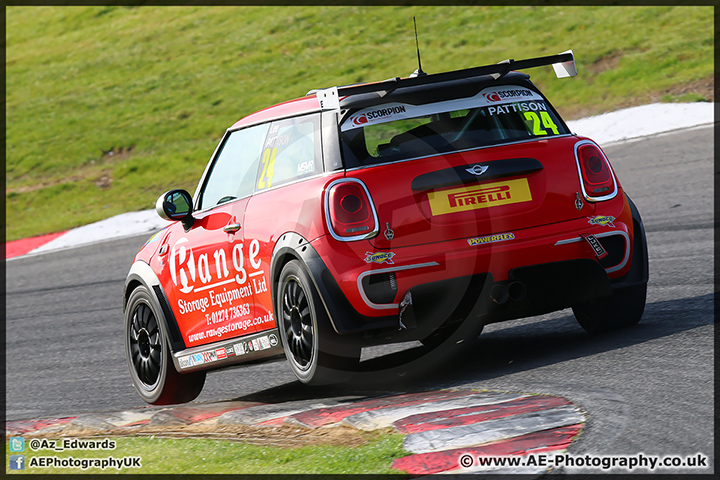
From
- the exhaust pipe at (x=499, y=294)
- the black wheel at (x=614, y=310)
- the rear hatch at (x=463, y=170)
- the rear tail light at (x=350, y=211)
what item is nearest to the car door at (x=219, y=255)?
the rear tail light at (x=350, y=211)

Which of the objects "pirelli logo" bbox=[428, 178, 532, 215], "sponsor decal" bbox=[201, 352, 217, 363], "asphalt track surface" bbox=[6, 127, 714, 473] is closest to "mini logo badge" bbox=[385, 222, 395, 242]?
"pirelli logo" bbox=[428, 178, 532, 215]

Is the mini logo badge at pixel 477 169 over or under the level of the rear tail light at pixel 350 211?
over

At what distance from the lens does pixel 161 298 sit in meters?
6.54

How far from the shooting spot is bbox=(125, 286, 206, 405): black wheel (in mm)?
6527

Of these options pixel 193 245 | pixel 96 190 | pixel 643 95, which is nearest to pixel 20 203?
pixel 96 190

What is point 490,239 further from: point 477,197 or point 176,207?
point 176,207

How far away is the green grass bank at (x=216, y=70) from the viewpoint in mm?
23906

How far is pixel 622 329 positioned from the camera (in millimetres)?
5918

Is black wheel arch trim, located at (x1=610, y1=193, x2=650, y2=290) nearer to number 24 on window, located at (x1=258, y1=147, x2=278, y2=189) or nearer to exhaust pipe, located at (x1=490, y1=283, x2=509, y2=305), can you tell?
exhaust pipe, located at (x1=490, y1=283, x2=509, y2=305)

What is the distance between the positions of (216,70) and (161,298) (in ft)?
101

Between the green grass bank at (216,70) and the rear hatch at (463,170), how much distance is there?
46.2 feet

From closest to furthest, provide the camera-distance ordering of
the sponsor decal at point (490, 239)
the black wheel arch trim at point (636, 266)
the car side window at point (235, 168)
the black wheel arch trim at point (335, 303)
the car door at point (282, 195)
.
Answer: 1. the black wheel arch trim at point (335, 303)
2. the sponsor decal at point (490, 239)
3. the car door at point (282, 195)
4. the black wheel arch trim at point (636, 266)
5. the car side window at point (235, 168)

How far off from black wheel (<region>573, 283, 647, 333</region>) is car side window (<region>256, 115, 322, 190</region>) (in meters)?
1.92

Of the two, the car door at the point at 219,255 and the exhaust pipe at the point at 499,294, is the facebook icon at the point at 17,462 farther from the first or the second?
the exhaust pipe at the point at 499,294
